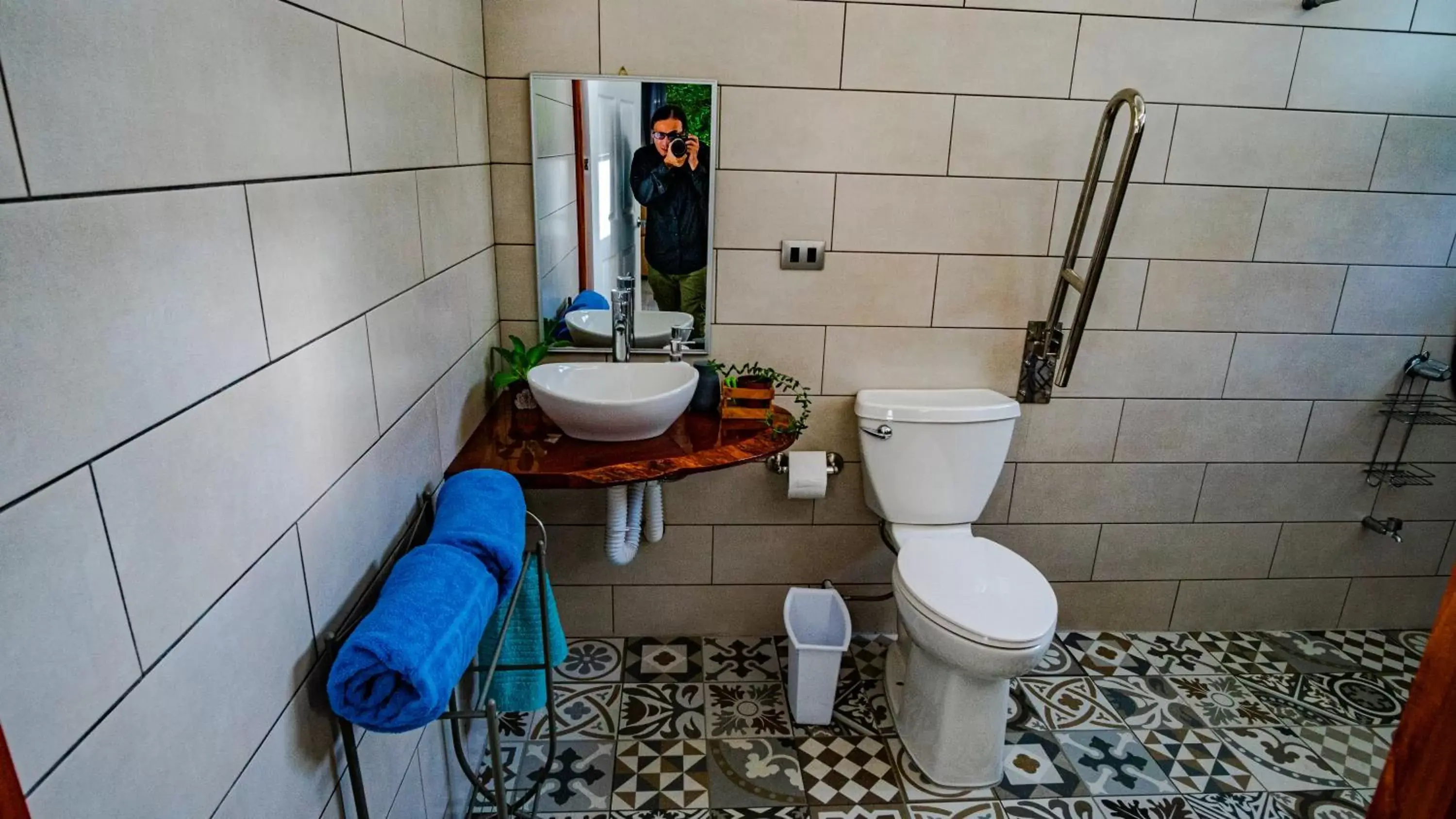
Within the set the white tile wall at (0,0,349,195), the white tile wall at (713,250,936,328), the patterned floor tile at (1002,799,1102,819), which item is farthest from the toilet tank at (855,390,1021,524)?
the white tile wall at (0,0,349,195)

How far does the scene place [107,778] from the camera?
62 centimetres

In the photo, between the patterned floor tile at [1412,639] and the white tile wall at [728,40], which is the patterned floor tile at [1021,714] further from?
the white tile wall at [728,40]

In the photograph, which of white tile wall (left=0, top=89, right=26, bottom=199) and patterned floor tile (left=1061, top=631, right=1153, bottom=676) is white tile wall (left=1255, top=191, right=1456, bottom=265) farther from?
white tile wall (left=0, top=89, right=26, bottom=199)

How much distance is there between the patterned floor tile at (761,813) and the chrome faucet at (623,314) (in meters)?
1.14

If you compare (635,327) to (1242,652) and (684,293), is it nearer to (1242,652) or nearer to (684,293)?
(684,293)

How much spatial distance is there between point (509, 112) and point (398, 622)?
1.42 metres

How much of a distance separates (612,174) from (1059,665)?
1943mm

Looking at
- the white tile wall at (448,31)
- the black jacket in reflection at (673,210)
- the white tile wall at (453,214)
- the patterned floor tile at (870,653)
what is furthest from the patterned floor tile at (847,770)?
the white tile wall at (448,31)

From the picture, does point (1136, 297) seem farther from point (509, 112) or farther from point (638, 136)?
point (509, 112)

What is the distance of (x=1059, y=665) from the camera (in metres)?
2.36

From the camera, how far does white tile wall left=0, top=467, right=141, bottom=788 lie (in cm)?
54

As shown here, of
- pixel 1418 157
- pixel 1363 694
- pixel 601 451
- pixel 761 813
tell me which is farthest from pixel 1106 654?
pixel 601 451

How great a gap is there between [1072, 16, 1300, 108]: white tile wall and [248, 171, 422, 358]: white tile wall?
1.69m

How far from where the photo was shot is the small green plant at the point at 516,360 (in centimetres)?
198
